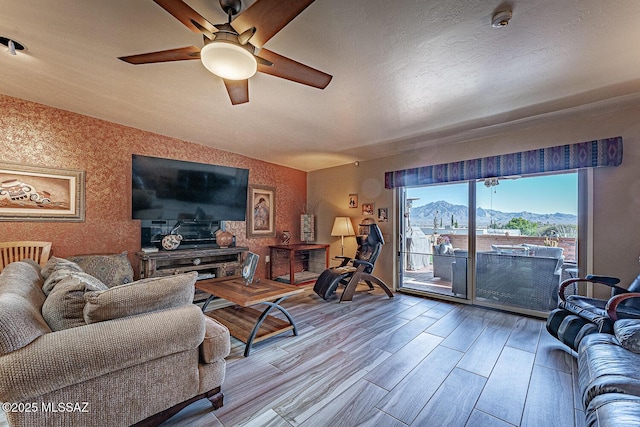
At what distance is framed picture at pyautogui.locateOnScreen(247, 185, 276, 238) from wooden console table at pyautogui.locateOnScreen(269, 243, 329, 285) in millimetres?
402

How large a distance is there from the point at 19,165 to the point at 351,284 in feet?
14.0

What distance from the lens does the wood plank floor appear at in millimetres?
1581

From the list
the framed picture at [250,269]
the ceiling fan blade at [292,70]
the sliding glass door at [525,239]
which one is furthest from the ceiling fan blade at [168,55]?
the sliding glass door at [525,239]

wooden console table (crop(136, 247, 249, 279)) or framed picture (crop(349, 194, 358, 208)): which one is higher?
framed picture (crop(349, 194, 358, 208))

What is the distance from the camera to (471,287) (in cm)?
372

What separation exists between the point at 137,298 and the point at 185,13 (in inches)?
63.0

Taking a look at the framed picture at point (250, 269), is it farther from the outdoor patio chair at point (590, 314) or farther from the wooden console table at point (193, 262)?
the outdoor patio chair at point (590, 314)

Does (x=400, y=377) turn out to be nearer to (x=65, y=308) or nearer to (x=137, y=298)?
(x=137, y=298)

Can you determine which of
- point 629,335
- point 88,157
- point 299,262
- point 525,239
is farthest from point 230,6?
point 299,262

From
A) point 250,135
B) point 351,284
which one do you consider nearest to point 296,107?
point 250,135

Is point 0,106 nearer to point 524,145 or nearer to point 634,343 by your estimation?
point 634,343

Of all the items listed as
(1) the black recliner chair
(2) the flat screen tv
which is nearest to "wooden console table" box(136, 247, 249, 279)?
(2) the flat screen tv

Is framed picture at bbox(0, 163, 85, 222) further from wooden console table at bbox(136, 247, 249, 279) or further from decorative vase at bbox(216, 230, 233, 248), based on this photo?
decorative vase at bbox(216, 230, 233, 248)

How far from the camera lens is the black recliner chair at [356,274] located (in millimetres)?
3773
